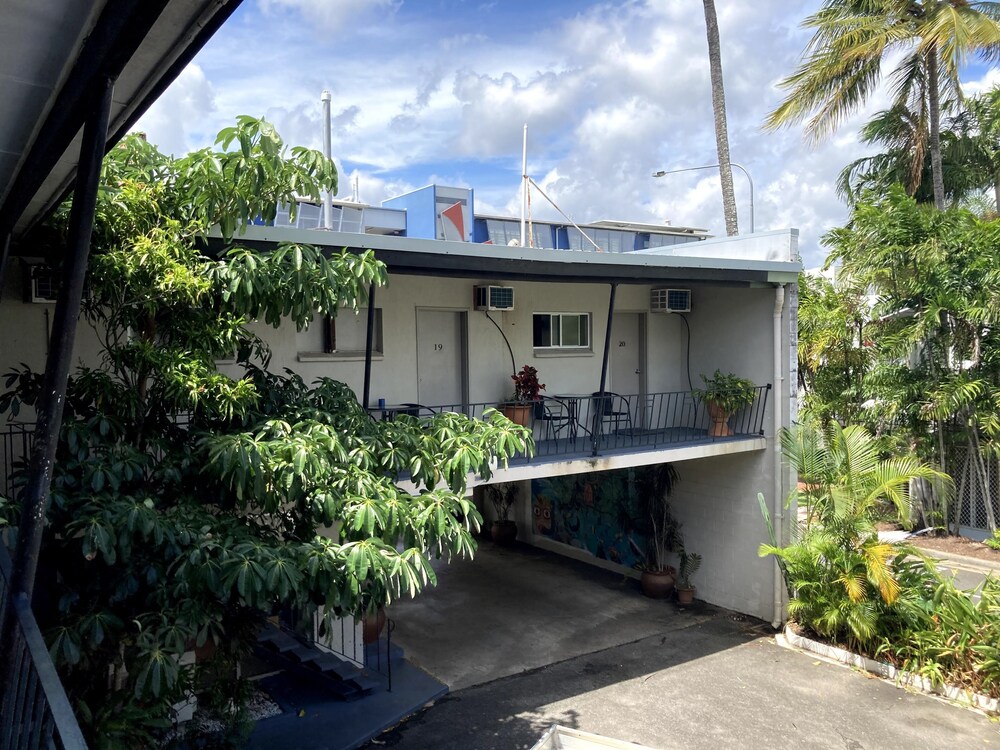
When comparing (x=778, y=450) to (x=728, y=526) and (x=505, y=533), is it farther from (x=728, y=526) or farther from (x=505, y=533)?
(x=505, y=533)

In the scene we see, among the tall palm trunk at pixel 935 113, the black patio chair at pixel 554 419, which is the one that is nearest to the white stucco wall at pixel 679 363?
the black patio chair at pixel 554 419

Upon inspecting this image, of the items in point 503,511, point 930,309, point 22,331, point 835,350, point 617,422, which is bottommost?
point 503,511

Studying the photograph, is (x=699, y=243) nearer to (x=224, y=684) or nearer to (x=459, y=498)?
(x=459, y=498)

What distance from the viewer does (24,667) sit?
2.63 metres

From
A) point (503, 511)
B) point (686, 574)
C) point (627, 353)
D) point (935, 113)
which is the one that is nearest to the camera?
point (686, 574)

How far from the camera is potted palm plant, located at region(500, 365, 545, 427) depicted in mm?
10578

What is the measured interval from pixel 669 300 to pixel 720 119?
21.3ft

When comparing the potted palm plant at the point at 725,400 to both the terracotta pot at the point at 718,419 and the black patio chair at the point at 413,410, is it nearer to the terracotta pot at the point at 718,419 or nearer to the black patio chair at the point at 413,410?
the terracotta pot at the point at 718,419

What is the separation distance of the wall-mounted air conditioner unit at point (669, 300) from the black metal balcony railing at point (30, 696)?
1088 cm

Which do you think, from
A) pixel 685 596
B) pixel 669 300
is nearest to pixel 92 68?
pixel 669 300

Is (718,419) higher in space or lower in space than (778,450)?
higher

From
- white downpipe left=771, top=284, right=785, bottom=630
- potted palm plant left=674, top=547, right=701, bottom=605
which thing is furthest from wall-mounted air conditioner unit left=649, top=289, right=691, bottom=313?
potted palm plant left=674, top=547, right=701, bottom=605

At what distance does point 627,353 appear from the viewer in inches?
513

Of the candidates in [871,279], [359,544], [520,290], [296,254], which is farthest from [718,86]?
[359,544]
